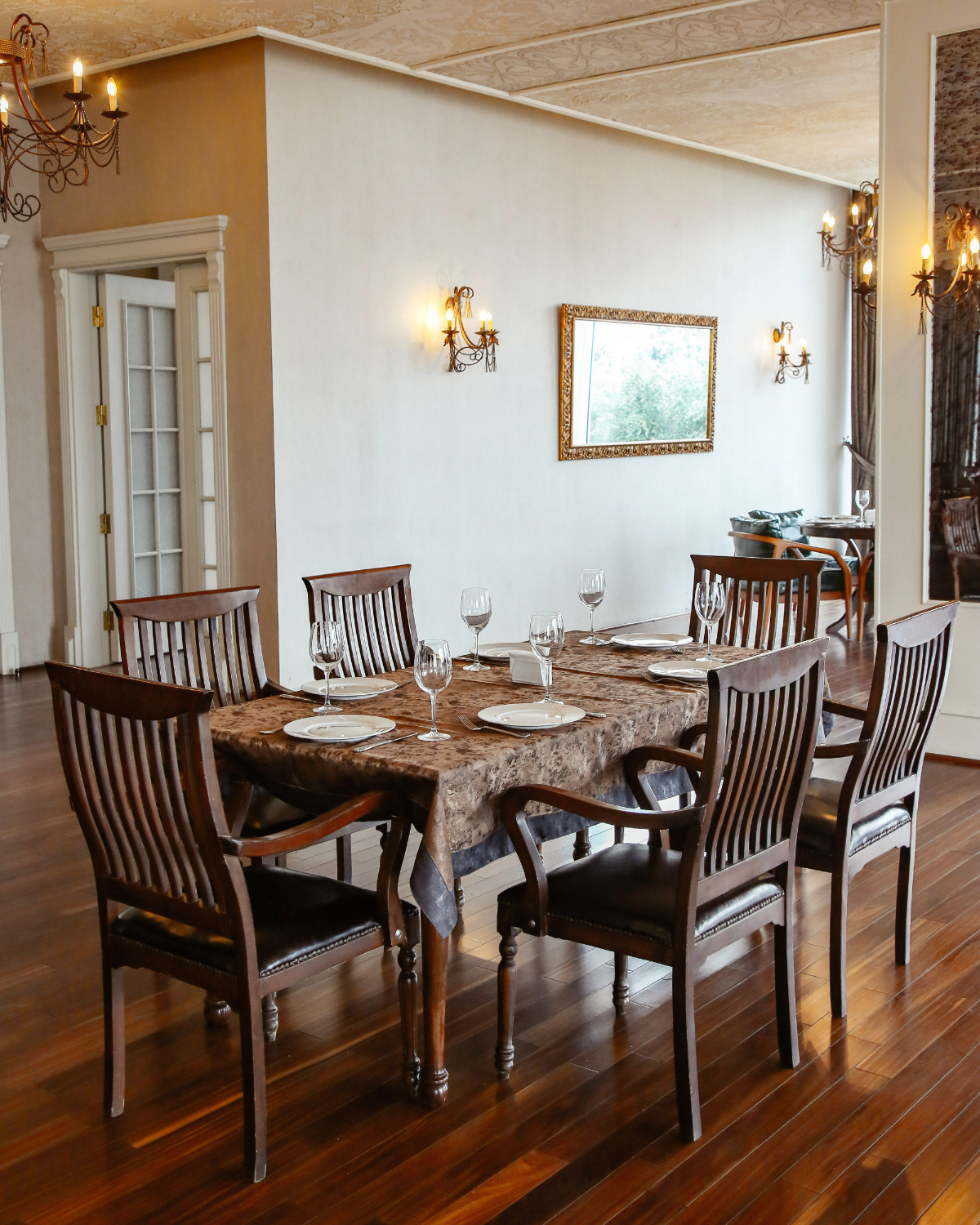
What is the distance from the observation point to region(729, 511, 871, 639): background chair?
27.1 feet

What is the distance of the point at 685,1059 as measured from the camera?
8.29ft

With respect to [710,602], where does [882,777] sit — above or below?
below

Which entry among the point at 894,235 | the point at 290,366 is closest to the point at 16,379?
the point at 290,366

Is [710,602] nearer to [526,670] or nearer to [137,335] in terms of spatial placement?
[526,670]

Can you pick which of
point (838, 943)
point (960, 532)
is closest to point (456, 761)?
point (838, 943)

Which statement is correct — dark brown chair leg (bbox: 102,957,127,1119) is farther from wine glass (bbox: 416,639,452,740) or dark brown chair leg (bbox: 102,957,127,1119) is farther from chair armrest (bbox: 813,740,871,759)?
chair armrest (bbox: 813,740,871,759)

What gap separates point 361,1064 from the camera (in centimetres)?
285

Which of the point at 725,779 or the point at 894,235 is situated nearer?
the point at 725,779

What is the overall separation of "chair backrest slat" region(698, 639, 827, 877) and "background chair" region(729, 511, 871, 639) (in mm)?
5455

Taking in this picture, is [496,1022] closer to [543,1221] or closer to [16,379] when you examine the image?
[543,1221]

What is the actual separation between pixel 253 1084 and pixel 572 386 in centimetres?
635

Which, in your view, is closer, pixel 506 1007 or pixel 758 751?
pixel 758 751

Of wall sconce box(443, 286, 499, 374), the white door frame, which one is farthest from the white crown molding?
wall sconce box(443, 286, 499, 374)

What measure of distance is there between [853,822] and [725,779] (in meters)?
0.69
